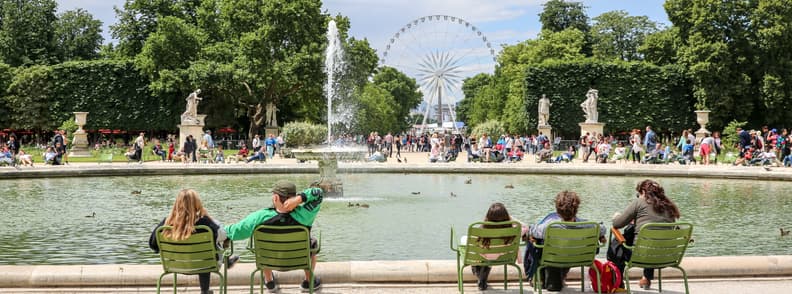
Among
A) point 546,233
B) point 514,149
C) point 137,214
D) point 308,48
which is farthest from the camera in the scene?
point 308,48

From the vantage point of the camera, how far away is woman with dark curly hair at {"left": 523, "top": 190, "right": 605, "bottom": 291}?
19.6ft

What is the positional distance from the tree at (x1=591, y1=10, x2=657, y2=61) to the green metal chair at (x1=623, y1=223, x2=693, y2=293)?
52.4 metres

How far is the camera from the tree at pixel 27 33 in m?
52.6

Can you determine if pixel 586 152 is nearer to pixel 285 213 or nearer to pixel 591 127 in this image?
pixel 591 127

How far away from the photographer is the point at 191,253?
18.0ft

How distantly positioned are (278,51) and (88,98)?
43.0 feet

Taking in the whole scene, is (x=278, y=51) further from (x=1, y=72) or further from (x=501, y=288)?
(x=501, y=288)

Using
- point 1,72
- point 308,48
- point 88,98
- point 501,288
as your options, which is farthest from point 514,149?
point 1,72

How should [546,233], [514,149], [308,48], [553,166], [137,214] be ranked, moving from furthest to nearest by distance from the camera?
[308,48] → [514,149] → [553,166] → [137,214] → [546,233]

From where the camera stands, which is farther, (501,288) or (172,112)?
(172,112)

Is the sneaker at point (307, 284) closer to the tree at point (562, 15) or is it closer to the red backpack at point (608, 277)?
the red backpack at point (608, 277)

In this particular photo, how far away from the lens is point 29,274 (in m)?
6.16

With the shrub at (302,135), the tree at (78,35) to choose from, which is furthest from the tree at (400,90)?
the shrub at (302,135)

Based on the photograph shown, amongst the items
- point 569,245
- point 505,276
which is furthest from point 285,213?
point 569,245
